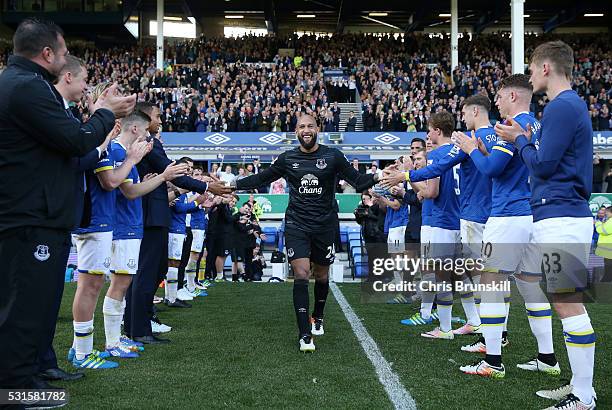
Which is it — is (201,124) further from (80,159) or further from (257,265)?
(80,159)

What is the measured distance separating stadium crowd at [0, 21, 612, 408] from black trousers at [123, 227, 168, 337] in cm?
2

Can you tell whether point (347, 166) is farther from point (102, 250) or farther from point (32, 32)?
point (32, 32)

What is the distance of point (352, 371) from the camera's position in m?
5.57

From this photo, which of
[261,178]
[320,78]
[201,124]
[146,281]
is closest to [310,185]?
[261,178]

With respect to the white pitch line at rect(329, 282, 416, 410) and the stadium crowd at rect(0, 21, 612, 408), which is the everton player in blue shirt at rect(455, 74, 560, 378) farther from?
the white pitch line at rect(329, 282, 416, 410)

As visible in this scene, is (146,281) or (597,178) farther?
(597,178)

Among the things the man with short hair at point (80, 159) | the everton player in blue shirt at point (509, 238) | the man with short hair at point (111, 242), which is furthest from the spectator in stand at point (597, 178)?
the man with short hair at point (80, 159)

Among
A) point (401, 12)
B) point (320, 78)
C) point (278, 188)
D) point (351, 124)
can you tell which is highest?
point (401, 12)

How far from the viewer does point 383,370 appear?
5602 mm

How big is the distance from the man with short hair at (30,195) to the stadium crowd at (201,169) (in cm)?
1

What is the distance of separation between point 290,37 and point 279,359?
37.8 metres

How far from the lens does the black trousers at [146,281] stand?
22.9 feet

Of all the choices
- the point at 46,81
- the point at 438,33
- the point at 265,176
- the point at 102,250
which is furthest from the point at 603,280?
the point at 438,33

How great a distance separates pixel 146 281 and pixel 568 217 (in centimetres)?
445
